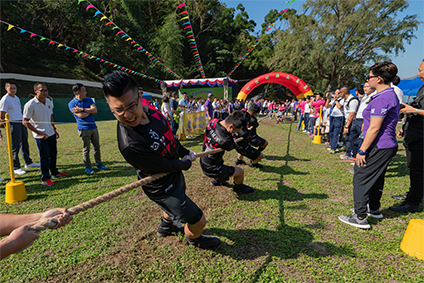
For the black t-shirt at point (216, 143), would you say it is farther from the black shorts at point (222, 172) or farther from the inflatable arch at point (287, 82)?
the inflatable arch at point (287, 82)

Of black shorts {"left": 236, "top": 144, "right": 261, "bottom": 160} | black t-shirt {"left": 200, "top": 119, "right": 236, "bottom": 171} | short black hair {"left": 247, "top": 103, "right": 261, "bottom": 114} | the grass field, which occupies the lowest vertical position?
the grass field

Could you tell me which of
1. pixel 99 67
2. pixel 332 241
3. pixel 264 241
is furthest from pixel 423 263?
pixel 99 67

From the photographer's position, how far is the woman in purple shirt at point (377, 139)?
2.64 metres

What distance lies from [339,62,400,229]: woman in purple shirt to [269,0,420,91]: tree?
2657 centimetres

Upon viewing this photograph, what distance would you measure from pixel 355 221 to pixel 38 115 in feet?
20.1

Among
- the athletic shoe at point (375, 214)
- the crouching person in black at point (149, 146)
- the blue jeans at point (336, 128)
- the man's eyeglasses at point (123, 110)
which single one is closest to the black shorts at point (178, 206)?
the crouching person in black at point (149, 146)

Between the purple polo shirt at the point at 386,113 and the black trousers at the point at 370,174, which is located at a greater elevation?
the purple polo shirt at the point at 386,113

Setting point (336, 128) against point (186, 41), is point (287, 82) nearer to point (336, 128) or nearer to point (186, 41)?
point (336, 128)

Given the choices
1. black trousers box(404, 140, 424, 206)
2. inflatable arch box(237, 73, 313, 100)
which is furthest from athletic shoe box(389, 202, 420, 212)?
inflatable arch box(237, 73, 313, 100)

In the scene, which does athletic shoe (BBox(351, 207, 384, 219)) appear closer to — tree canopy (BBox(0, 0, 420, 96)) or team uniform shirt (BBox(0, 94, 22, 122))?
team uniform shirt (BBox(0, 94, 22, 122))

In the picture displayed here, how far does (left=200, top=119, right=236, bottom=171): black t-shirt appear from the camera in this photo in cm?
352

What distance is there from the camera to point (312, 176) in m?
5.07

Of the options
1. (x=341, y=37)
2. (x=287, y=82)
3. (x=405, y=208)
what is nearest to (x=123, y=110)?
(x=405, y=208)

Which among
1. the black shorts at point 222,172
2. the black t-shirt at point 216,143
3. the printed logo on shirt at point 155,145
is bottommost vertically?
the black shorts at point 222,172
